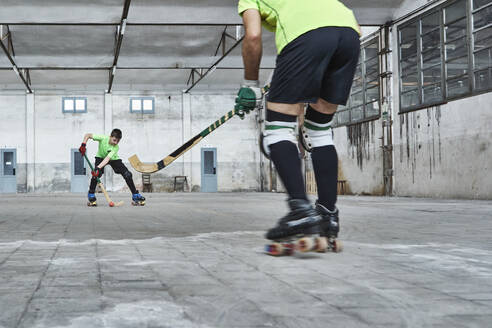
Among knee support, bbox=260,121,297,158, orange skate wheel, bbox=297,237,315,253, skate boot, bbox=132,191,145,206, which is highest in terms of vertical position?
knee support, bbox=260,121,297,158

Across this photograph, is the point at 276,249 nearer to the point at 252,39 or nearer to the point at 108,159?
the point at 252,39

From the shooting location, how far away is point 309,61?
2756mm

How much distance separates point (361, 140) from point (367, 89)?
5.27ft

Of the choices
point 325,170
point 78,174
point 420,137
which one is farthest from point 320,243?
point 78,174

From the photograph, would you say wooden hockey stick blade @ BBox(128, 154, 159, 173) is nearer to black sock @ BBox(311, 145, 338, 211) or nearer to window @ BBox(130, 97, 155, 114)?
black sock @ BBox(311, 145, 338, 211)

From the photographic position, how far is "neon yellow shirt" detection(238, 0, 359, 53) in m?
2.82

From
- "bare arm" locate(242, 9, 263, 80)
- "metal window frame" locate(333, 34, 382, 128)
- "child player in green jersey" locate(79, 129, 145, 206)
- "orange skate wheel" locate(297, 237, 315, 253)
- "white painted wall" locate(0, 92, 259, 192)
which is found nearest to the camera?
"orange skate wheel" locate(297, 237, 315, 253)

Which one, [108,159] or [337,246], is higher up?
[108,159]

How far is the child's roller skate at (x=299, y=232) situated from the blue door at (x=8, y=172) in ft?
83.4

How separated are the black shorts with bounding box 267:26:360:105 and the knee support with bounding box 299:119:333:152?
0.25 metres

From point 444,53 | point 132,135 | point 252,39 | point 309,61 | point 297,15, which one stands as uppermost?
point 444,53

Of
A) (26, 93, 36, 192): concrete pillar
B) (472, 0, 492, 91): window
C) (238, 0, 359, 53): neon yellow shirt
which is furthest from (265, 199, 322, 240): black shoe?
(26, 93, 36, 192): concrete pillar

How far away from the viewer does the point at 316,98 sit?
9.39 ft

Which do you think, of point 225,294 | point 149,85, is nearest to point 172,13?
point 149,85
